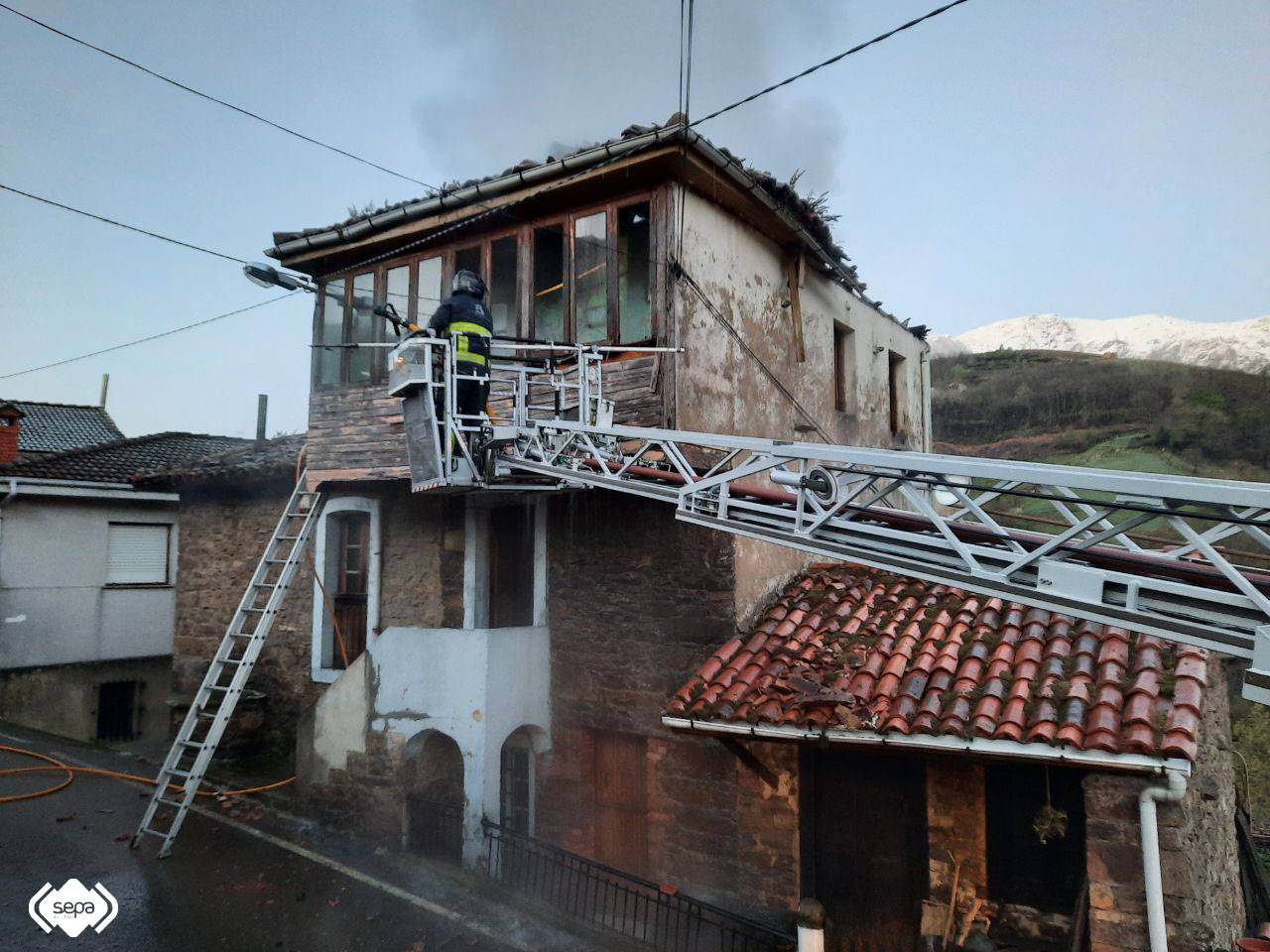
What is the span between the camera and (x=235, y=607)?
13.2 m

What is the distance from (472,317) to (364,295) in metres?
3.90

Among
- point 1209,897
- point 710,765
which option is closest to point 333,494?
point 710,765

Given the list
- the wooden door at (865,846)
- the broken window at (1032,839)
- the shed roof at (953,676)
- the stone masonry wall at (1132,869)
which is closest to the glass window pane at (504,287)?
the shed roof at (953,676)

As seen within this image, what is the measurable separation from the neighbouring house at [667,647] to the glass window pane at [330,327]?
5 cm

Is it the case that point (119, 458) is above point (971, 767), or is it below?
above

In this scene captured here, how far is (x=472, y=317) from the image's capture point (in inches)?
310

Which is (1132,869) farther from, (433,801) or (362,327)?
(362,327)

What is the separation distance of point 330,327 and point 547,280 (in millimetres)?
3565

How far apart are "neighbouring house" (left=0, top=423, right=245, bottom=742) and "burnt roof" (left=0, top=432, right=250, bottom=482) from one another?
39mm

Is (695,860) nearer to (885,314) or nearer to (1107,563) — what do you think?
(1107,563)

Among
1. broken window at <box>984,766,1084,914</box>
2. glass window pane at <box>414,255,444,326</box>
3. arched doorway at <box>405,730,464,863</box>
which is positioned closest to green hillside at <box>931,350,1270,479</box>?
broken window at <box>984,766,1084,914</box>

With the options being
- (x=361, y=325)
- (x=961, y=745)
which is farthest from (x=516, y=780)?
(x=361, y=325)

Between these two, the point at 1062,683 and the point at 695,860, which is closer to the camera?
the point at 1062,683

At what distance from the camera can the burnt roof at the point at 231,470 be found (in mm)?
12551
